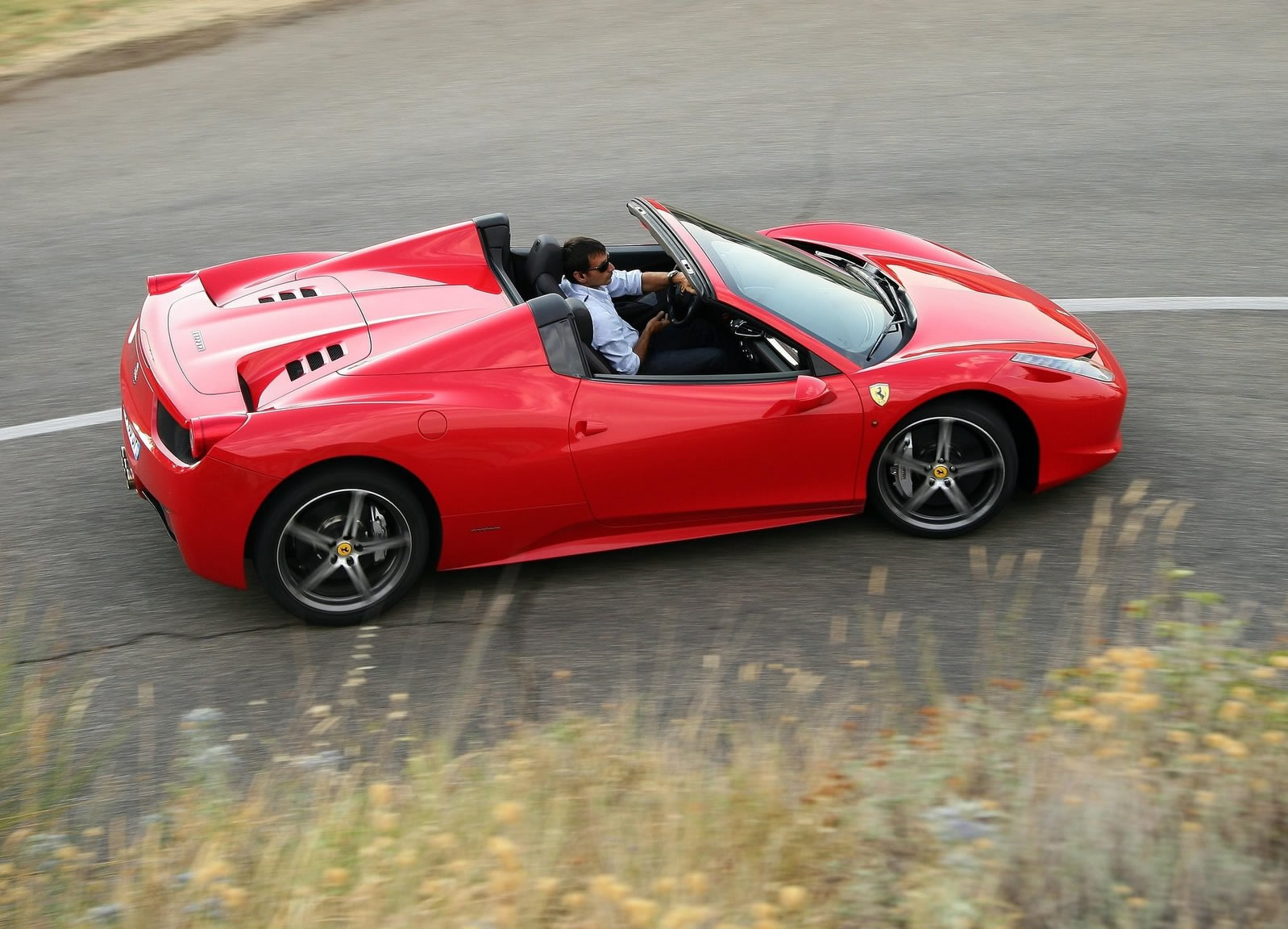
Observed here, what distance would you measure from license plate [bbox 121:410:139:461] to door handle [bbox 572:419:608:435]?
182 centimetres

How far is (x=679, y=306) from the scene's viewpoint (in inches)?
258

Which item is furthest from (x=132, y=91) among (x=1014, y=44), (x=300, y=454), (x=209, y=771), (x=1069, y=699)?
(x=1069, y=699)

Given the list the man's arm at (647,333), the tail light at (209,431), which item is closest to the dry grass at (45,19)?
the man's arm at (647,333)

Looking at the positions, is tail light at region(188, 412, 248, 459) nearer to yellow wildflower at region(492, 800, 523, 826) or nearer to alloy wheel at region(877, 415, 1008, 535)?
yellow wildflower at region(492, 800, 523, 826)

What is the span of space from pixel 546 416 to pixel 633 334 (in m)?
0.94

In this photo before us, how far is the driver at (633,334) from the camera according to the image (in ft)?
19.8

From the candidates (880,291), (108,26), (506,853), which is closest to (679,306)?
(880,291)

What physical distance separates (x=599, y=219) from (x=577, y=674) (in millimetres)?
5195

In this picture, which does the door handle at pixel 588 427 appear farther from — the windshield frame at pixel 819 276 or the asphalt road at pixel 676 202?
the windshield frame at pixel 819 276

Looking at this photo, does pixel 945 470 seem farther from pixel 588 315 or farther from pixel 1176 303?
pixel 1176 303

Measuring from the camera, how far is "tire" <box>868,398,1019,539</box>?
5902 mm

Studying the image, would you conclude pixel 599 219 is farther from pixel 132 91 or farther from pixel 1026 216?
pixel 132 91

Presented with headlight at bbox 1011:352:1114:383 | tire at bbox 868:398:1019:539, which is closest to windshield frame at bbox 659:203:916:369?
tire at bbox 868:398:1019:539

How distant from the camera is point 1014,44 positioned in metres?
12.9
